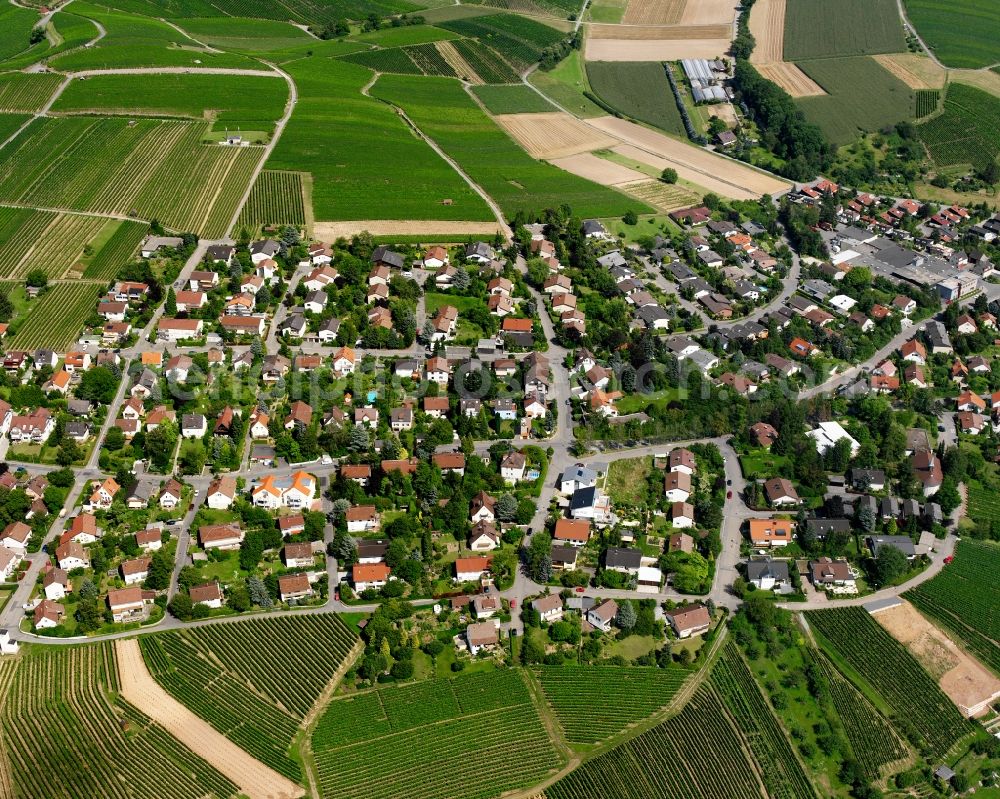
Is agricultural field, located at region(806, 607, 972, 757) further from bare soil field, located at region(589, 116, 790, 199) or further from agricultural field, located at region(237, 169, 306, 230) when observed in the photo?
bare soil field, located at region(589, 116, 790, 199)

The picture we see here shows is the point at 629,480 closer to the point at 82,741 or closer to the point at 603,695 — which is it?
the point at 603,695

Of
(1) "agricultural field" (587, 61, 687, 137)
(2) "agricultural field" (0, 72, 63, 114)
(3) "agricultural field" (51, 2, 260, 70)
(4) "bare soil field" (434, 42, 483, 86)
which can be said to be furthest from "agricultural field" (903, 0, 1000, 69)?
(2) "agricultural field" (0, 72, 63, 114)

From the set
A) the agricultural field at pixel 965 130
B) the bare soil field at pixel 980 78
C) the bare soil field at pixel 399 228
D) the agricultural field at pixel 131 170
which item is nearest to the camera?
the bare soil field at pixel 399 228

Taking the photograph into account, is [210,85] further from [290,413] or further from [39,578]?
[39,578]

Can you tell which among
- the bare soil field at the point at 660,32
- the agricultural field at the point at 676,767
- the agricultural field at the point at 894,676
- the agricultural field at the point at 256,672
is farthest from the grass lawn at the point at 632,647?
the bare soil field at the point at 660,32

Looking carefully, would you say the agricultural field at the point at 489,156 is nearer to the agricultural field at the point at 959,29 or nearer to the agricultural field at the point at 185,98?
the agricultural field at the point at 185,98

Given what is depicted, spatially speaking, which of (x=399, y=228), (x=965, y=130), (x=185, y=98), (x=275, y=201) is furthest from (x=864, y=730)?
(x=185, y=98)
